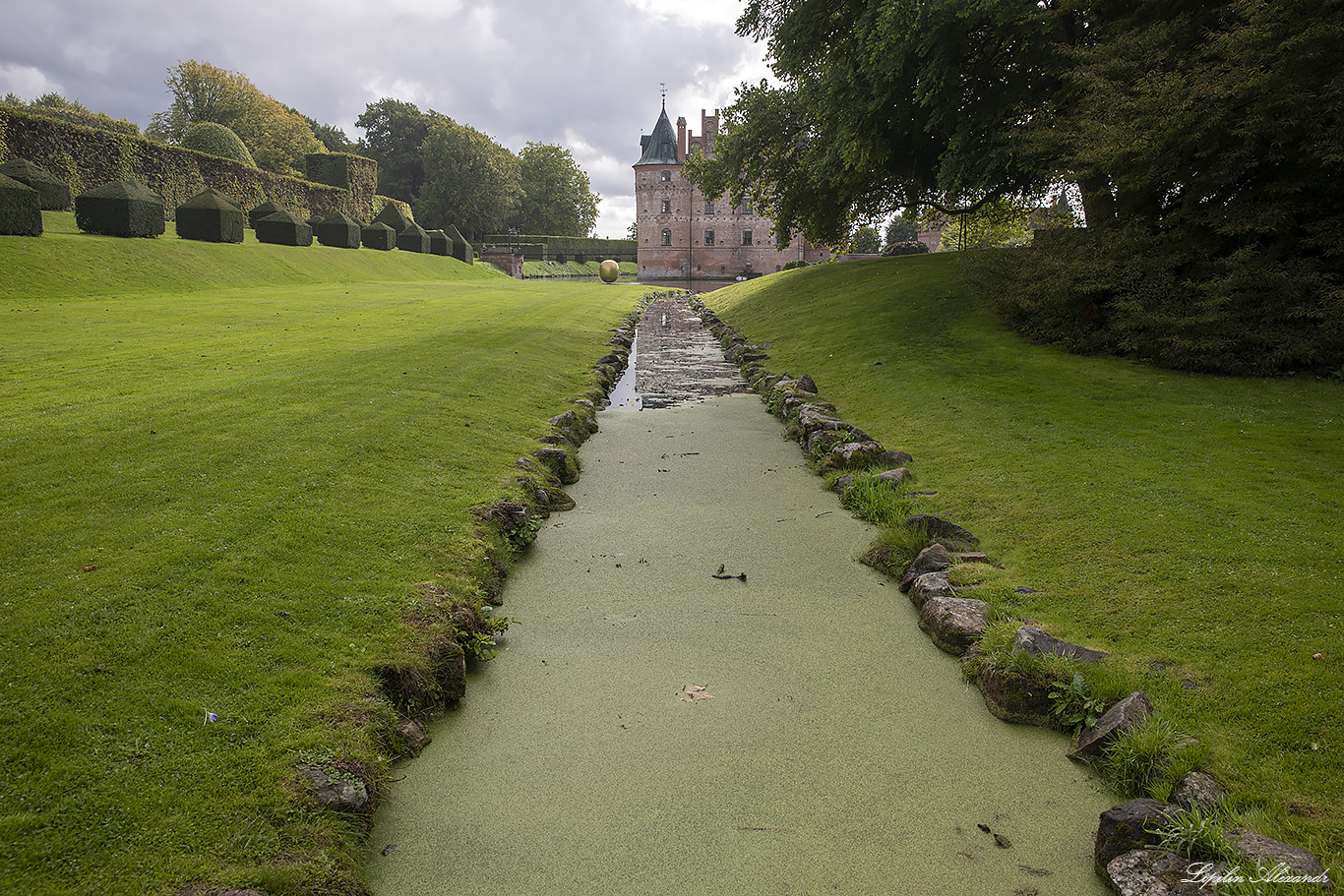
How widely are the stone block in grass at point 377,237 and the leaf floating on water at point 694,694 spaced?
4153 cm

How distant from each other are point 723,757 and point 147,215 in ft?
93.9

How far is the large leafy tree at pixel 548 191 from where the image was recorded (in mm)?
80250

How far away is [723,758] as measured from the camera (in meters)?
3.53

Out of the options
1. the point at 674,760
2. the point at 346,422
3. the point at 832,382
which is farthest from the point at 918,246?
the point at 674,760

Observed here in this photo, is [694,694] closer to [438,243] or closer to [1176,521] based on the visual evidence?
[1176,521]

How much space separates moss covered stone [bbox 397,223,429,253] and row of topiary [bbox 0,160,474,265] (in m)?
2.83

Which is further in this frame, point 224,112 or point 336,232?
point 224,112

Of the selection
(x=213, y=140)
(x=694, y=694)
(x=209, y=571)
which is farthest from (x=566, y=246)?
(x=694, y=694)

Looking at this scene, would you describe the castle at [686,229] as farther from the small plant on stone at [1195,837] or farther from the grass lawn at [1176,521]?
the small plant on stone at [1195,837]

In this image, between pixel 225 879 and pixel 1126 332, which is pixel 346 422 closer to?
pixel 225 879

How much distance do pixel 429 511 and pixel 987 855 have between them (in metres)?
4.42

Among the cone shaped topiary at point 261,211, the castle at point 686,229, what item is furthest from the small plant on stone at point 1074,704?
the castle at point 686,229

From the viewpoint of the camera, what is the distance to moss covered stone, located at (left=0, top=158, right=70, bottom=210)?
22.5 meters

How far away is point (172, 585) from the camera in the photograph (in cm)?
397
